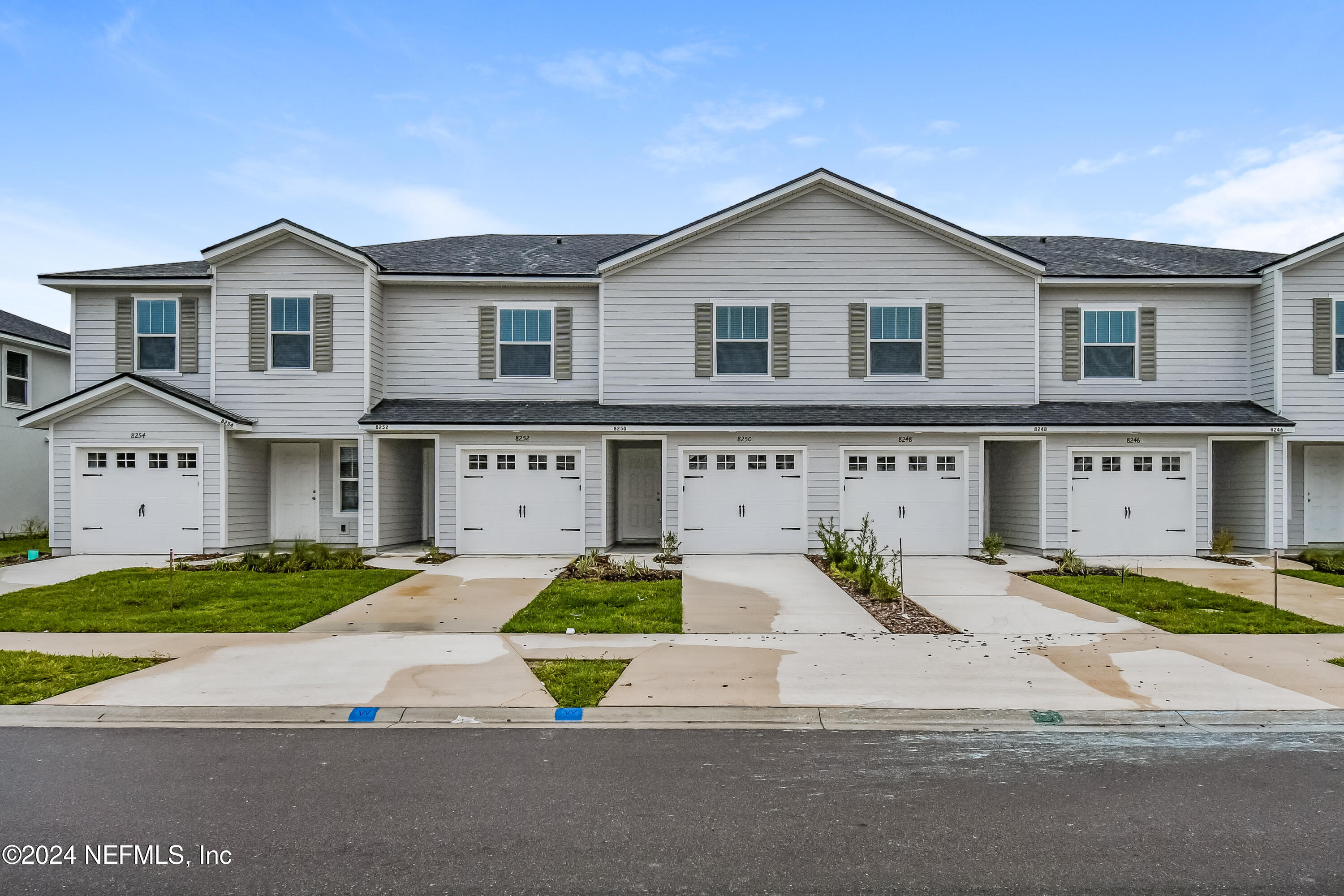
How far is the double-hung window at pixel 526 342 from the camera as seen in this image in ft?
56.1

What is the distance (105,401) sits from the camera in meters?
15.7

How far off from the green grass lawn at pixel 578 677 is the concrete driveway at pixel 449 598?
207 centimetres

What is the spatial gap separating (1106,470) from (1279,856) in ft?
45.0

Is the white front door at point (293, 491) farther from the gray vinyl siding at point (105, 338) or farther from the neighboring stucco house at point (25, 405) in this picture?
the neighboring stucco house at point (25, 405)

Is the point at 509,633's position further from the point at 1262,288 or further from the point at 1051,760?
the point at 1262,288

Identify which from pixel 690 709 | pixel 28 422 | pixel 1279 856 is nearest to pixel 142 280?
pixel 28 422

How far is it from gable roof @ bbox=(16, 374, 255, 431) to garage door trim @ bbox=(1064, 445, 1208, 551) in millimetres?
17501

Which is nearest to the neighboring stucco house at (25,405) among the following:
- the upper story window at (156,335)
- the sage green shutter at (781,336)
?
the upper story window at (156,335)

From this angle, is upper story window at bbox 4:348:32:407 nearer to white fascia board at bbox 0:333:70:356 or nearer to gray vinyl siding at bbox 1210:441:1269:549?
white fascia board at bbox 0:333:70:356

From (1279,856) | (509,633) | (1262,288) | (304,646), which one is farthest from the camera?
(1262,288)

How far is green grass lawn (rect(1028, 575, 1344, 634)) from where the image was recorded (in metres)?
9.20

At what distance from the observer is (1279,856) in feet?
13.1

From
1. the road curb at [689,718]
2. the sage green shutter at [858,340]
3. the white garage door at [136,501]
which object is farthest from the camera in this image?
the sage green shutter at [858,340]

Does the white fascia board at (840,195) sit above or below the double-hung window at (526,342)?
above
